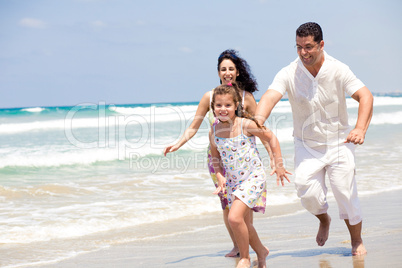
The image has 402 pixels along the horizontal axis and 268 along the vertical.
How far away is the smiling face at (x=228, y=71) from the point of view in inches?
181

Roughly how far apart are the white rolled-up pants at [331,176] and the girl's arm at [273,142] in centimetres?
25

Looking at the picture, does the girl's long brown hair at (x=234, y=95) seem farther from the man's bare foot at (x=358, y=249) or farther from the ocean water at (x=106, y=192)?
the ocean water at (x=106, y=192)

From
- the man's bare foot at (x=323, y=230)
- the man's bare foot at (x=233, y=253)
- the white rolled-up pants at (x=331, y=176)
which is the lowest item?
the man's bare foot at (x=233, y=253)

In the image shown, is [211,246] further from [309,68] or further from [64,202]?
[64,202]

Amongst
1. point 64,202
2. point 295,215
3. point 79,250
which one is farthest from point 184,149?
point 79,250

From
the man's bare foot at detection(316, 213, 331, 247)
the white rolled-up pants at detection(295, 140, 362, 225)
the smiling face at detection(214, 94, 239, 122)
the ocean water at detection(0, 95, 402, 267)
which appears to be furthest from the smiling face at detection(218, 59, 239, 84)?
the ocean water at detection(0, 95, 402, 267)

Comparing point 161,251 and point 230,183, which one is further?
point 161,251

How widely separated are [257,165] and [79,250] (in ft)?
7.04

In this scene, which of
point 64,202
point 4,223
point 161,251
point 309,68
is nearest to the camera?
point 309,68

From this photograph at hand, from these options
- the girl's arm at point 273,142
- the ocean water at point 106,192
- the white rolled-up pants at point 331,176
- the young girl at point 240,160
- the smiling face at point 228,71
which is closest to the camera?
the girl's arm at point 273,142

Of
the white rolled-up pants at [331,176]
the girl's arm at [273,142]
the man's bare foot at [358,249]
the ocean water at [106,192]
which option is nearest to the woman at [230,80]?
the girl's arm at [273,142]

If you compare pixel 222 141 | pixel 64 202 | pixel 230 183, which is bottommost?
pixel 64 202

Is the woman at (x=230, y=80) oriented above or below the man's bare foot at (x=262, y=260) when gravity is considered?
above

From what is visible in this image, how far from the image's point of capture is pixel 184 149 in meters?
15.1
